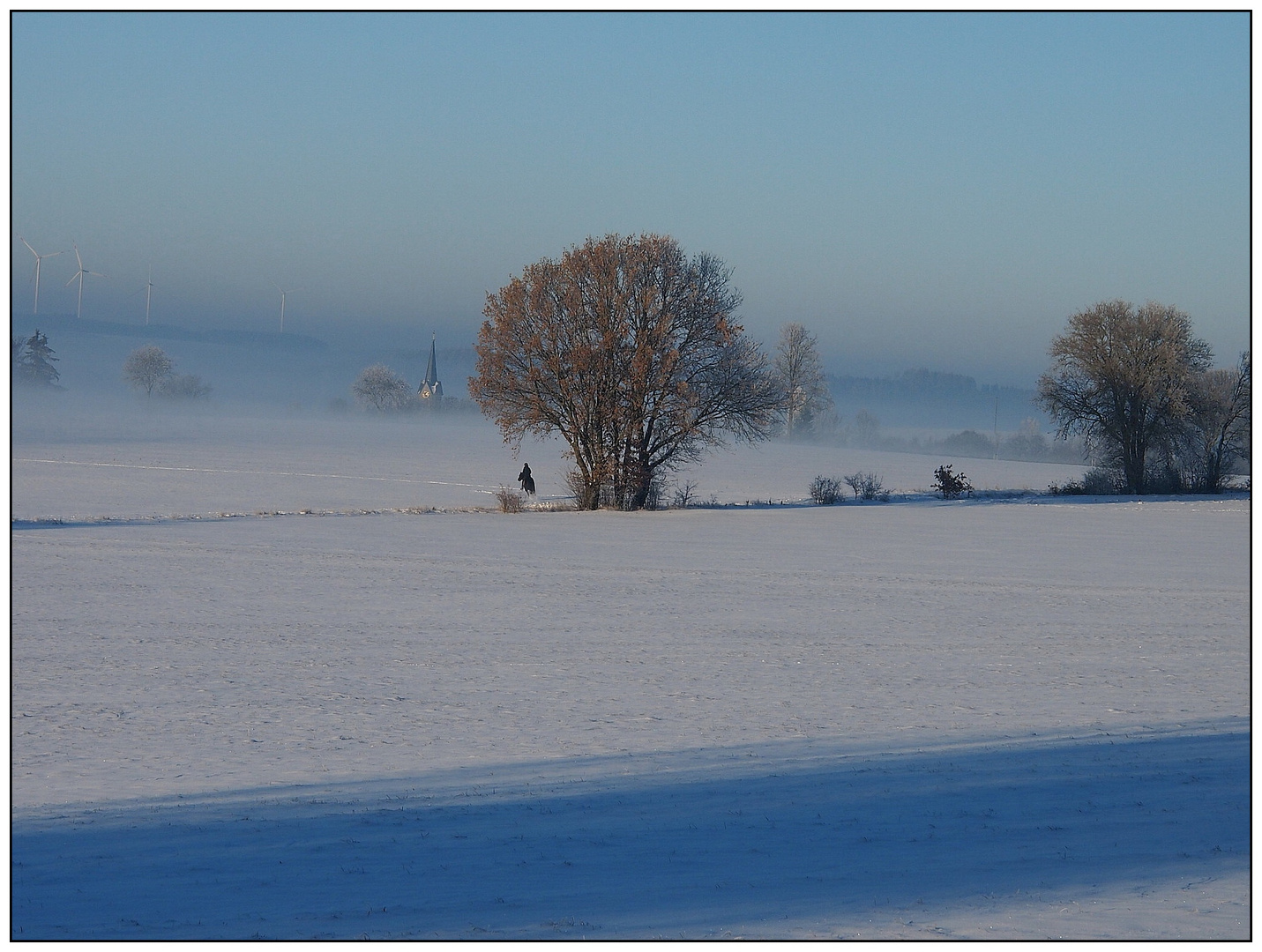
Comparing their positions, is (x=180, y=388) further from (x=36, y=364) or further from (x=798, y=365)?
(x=798, y=365)

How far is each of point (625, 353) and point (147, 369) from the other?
11069 cm

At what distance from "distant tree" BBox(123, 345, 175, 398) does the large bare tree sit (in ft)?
350

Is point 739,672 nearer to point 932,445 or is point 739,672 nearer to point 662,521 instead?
point 662,521

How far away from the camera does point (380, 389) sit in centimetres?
14100

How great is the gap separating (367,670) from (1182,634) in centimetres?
1157

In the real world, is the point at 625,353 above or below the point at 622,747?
above

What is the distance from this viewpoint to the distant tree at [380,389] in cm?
14038

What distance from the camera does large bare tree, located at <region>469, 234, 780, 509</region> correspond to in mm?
41469

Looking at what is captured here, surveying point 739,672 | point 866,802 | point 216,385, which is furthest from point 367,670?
point 216,385

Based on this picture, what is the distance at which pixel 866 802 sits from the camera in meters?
8.87

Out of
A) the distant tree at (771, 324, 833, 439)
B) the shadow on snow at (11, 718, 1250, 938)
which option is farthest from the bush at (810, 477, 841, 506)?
the distant tree at (771, 324, 833, 439)

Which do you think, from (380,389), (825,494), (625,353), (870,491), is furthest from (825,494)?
(380,389)

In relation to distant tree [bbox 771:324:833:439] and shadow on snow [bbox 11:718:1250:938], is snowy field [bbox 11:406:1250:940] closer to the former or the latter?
shadow on snow [bbox 11:718:1250:938]

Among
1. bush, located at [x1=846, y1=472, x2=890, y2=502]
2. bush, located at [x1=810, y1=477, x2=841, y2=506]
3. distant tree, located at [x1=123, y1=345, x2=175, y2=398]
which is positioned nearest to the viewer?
bush, located at [x1=810, y1=477, x2=841, y2=506]
